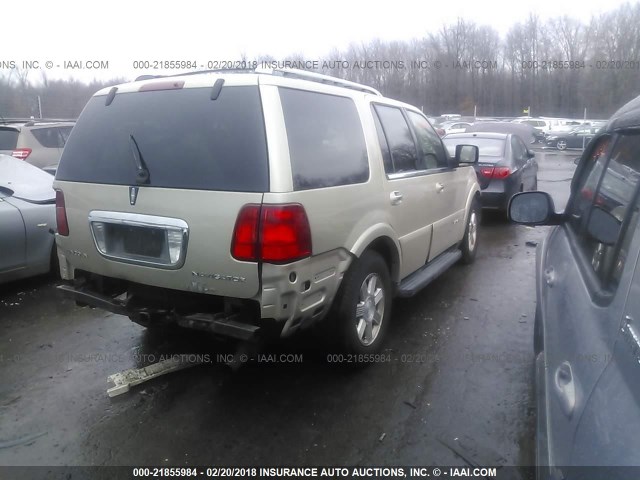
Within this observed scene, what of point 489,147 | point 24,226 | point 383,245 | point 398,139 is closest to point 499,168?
point 489,147

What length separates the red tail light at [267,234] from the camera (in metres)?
2.53

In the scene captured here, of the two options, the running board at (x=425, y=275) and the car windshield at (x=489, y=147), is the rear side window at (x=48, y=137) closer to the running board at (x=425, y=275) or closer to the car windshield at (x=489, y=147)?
the car windshield at (x=489, y=147)

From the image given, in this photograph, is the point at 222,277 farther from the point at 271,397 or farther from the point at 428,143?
the point at 428,143

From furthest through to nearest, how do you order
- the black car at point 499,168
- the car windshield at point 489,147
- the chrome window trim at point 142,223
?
the car windshield at point 489,147 < the black car at point 499,168 < the chrome window trim at point 142,223

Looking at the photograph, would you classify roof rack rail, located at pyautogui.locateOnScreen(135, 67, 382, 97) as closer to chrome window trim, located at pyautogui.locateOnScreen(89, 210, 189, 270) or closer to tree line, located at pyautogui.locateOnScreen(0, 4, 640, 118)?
chrome window trim, located at pyautogui.locateOnScreen(89, 210, 189, 270)

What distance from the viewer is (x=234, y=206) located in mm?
2574

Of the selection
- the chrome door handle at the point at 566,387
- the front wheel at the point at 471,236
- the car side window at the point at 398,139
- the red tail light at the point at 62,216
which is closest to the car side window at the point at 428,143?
the car side window at the point at 398,139

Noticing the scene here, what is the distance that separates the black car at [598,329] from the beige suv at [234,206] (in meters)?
1.23

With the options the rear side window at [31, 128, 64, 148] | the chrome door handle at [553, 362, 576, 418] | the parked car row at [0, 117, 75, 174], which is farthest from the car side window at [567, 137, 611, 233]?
the rear side window at [31, 128, 64, 148]

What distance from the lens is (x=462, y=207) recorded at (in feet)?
17.8

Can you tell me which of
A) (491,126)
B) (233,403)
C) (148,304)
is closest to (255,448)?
(233,403)

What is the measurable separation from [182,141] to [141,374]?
173 centimetres

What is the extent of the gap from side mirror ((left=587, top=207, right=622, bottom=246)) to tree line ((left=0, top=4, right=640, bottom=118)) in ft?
109

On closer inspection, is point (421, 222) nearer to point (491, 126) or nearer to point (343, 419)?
point (343, 419)
